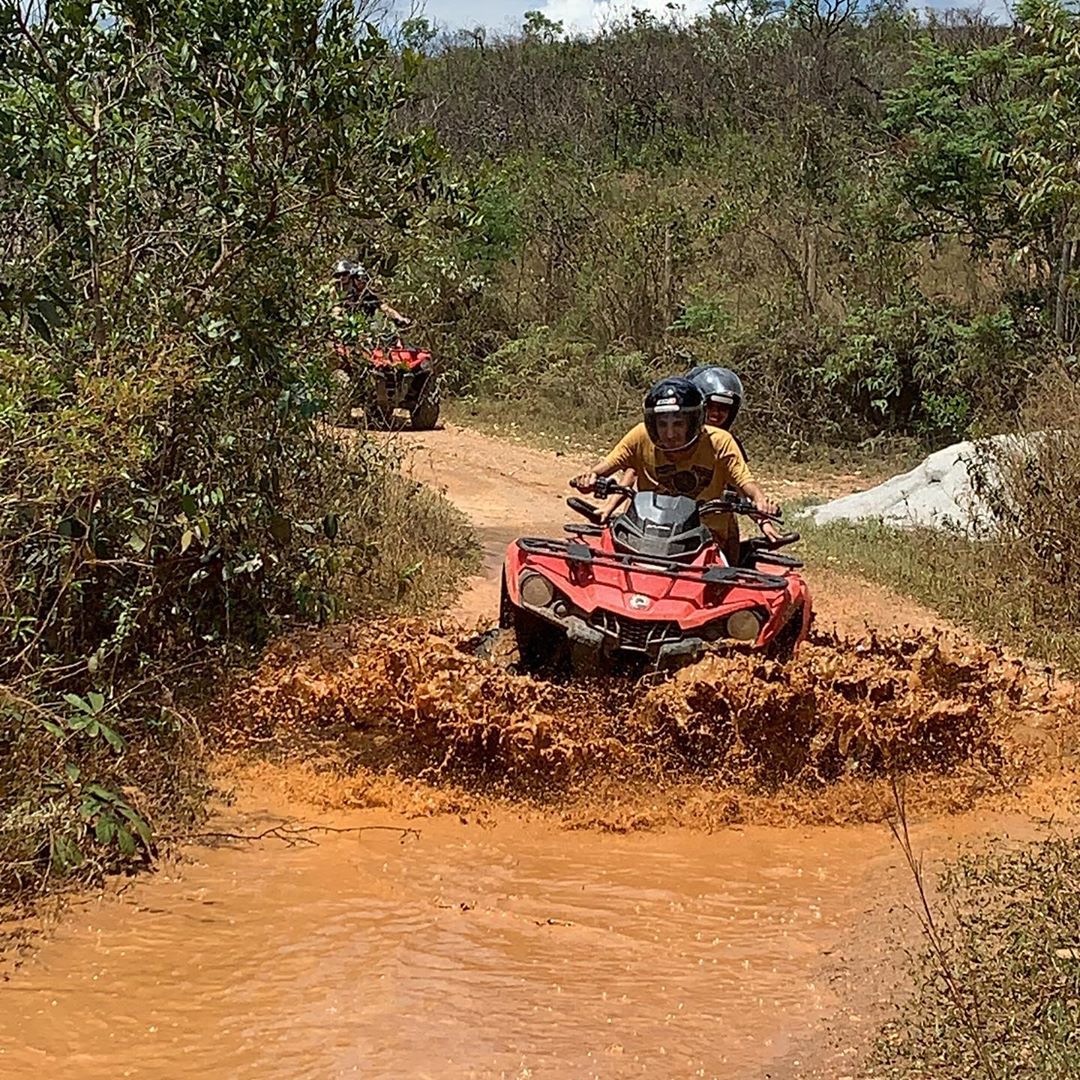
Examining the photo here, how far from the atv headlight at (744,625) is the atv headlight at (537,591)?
857 mm

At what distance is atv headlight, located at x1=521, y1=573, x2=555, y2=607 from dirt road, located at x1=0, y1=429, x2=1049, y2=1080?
3.35 ft

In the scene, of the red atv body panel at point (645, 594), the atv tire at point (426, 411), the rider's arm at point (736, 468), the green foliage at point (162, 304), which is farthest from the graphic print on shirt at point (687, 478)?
the atv tire at point (426, 411)

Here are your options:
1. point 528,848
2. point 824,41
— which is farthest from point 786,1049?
point 824,41

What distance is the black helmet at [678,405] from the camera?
24.1 feet

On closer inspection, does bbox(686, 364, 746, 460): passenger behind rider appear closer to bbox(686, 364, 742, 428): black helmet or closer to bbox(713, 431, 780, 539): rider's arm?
bbox(686, 364, 742, 428): black helmet

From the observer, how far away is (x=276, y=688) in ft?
22.2

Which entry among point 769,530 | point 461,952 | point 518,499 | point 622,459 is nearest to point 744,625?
point 769,530

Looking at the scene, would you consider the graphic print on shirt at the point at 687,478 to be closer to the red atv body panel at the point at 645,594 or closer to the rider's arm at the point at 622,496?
the rider's arm at the point at 622,496

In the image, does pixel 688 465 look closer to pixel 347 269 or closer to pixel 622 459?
pixel 622 459

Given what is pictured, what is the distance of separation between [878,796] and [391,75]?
4.15m

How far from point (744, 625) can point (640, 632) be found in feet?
1.59

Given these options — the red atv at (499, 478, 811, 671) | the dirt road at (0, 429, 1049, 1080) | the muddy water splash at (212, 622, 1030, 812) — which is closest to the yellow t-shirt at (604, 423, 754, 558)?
the red atv at (499, 478, 811, 671)

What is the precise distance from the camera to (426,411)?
17.4 meters

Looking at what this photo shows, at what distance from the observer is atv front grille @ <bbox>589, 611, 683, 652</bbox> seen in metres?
6.29
